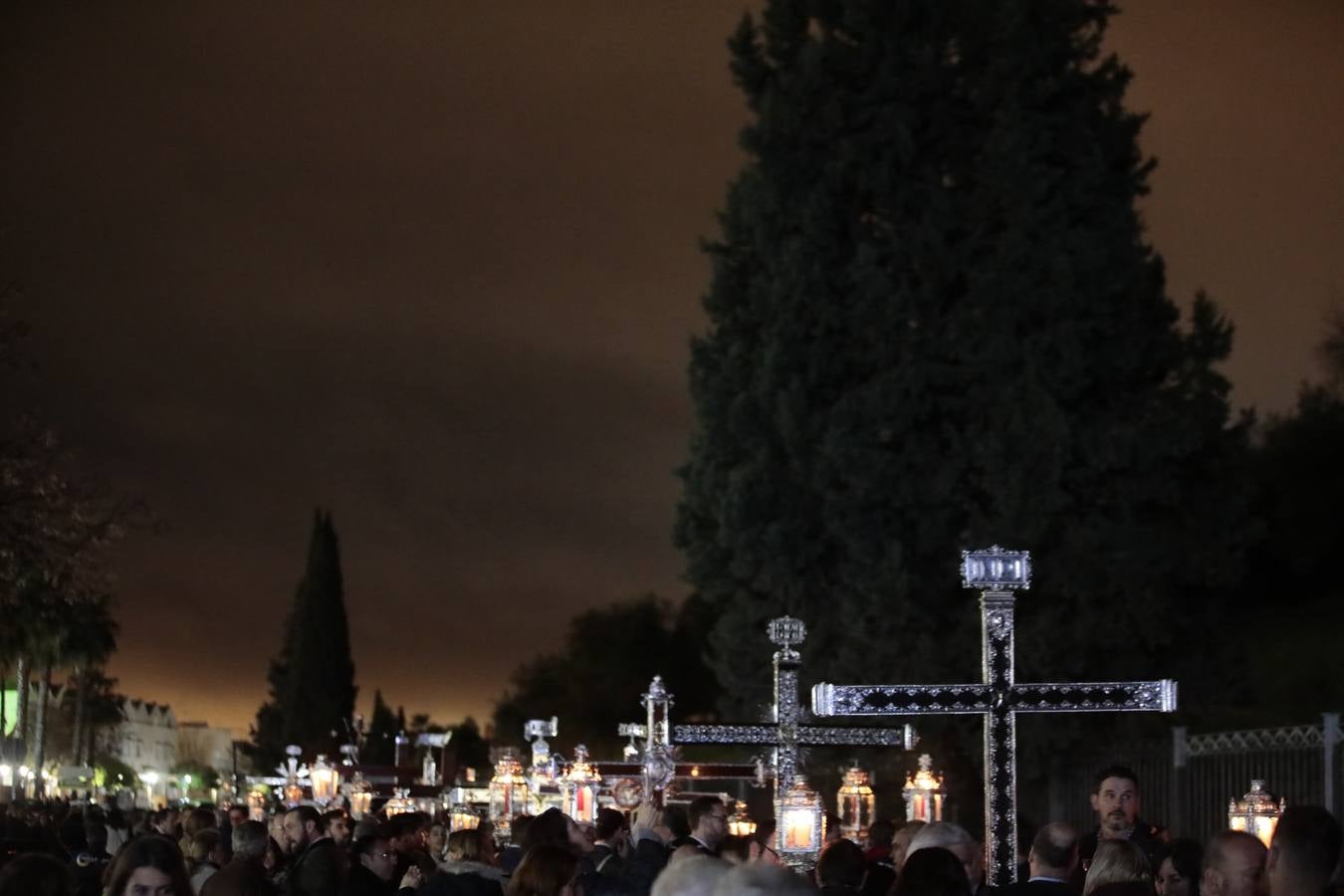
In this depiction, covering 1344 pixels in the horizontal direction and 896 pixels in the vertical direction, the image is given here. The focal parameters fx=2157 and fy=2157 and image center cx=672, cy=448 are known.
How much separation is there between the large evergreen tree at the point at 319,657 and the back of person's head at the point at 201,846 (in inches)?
2749

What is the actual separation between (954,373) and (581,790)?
43.2 ft

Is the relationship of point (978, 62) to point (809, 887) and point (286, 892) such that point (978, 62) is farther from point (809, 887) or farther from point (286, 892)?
point (809, 887)

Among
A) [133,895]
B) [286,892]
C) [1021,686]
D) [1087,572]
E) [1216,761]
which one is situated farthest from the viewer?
[1087,572]

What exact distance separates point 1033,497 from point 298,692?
57036 millimetres

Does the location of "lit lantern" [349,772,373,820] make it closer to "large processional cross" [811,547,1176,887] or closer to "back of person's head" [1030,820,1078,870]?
"large processional cross" [811,547,1176,887]

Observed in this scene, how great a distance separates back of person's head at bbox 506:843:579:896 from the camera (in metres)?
8.70

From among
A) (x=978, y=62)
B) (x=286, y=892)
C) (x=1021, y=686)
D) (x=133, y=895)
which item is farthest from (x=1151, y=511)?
(x=133, y=895)

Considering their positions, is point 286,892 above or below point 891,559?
below

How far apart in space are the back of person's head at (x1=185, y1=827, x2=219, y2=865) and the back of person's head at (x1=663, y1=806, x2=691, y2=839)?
108 inches

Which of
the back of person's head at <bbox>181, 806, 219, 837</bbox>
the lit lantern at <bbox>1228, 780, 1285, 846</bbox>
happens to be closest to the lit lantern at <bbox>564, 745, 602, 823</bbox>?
the back of person's head at <bbox>181, 806, 219, 837</bbox>

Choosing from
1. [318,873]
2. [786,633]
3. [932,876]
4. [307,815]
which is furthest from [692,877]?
[786,633]

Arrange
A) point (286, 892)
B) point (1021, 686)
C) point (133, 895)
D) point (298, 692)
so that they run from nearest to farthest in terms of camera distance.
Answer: point (133, 895)
point (286, 892)
point (1021, 686)
point (298, 692)

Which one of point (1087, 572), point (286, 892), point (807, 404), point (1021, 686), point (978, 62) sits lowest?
point (286, 892)

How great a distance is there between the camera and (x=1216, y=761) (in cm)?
2352
